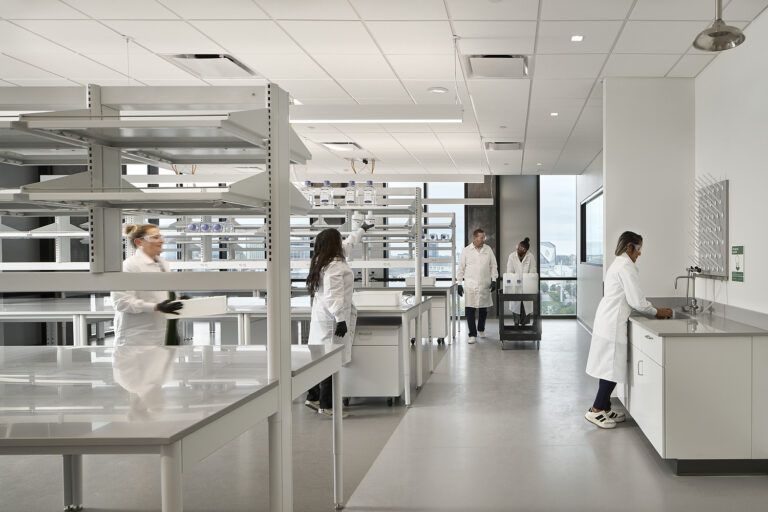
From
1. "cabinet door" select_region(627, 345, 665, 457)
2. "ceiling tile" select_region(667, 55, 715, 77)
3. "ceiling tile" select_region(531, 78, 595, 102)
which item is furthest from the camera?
"ceiling tile" select_region(531, 78, 595, 102)

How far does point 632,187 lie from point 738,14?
5.36 ft

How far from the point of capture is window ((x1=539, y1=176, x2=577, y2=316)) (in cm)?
1203

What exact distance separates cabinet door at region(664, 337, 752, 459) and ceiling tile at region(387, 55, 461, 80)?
8.71ft

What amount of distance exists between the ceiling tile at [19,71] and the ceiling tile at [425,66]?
2.89m

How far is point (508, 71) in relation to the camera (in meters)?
5.04

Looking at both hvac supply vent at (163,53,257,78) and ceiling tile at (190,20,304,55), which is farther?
hvac supply vent at (163,53,257,78)

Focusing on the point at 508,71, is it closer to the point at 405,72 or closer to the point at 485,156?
the point at 405,72

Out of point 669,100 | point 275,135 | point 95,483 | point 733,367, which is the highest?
point 669,100

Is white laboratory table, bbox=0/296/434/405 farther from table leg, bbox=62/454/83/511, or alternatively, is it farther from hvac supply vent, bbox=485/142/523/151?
hvac supply vent, bbox=485/142/523/151

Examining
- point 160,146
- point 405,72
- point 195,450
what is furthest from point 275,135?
point 405,72

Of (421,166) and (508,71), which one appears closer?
(508,71)

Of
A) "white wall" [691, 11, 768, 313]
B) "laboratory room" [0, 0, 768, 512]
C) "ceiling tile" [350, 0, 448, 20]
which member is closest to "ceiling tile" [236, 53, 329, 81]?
"laboratory room" [0, 0, 768, 512]

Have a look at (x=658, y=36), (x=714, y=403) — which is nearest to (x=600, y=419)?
(x=714, y=403)

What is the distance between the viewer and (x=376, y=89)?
18.6ft
